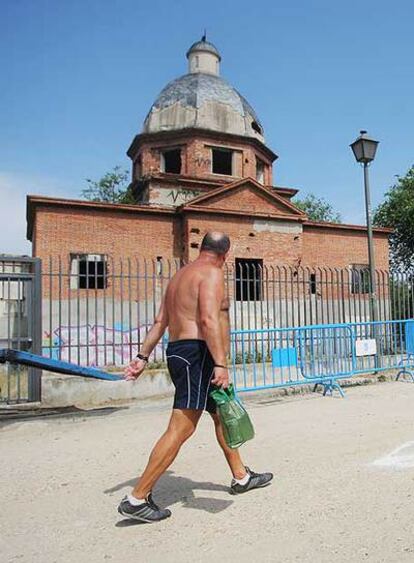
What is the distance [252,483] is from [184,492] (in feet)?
1.77

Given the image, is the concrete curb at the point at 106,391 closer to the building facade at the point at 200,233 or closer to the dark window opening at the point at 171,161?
the building facade at the point at 200,233

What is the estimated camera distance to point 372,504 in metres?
3.42

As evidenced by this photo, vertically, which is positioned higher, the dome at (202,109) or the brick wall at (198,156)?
the dome at (202,109)

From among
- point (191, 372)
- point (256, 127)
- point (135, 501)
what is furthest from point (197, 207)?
point (135, 501)

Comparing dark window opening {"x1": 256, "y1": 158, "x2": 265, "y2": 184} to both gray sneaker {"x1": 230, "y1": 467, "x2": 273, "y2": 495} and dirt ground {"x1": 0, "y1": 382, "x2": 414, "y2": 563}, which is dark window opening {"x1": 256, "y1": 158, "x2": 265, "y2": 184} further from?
gray sneaker {"x1": 230, "y1": 467, "x2": 273, "y2": 495}

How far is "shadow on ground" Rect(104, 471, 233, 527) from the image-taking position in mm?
3503

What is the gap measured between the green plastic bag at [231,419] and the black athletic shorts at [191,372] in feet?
0.34

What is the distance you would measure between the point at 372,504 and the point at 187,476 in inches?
61.6

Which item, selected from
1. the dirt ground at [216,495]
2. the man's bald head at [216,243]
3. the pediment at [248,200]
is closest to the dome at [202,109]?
the pediment at [248,200]

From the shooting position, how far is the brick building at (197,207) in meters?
17.6

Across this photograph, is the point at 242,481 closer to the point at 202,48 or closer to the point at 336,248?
the point at 336,248

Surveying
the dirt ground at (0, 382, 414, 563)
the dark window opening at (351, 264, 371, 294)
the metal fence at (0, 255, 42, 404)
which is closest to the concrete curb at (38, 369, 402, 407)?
the metal fence at (0, 255, 42, 404)

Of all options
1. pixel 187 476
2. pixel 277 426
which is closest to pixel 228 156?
pixel 277 426

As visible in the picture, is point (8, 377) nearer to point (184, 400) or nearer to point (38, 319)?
point (38, 319)
